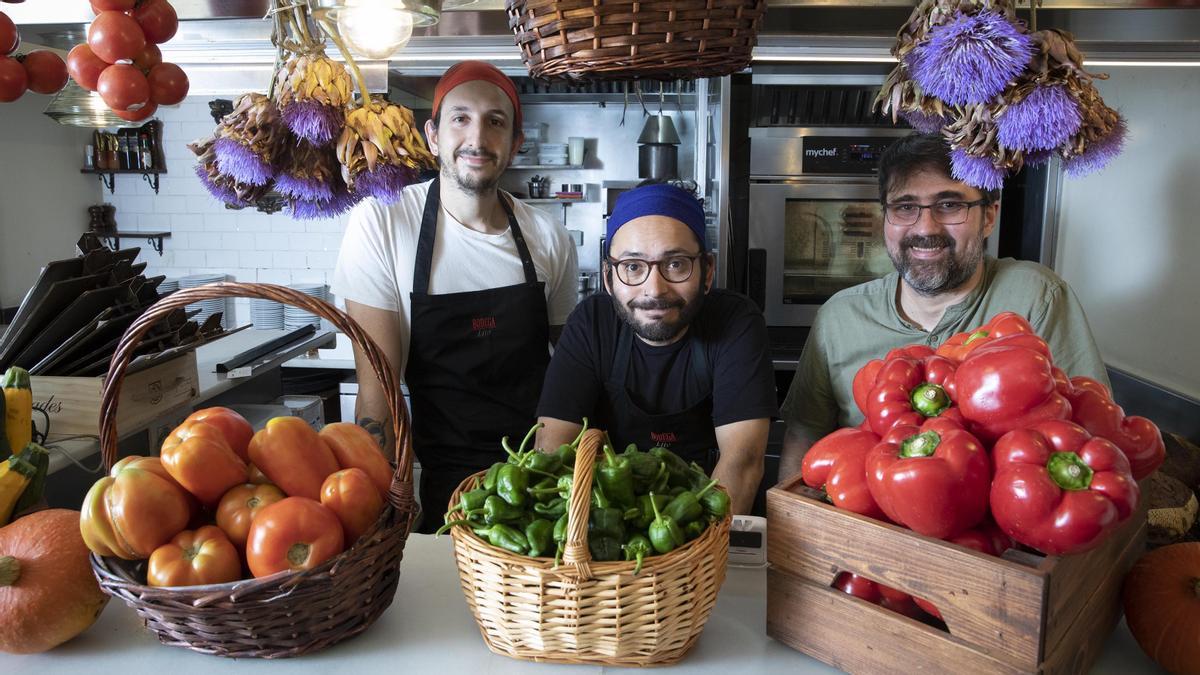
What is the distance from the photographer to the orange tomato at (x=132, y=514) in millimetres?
1085

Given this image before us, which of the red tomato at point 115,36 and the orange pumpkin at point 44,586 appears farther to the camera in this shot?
the red tomato at point 115,36

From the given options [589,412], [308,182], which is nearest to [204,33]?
[308,182]

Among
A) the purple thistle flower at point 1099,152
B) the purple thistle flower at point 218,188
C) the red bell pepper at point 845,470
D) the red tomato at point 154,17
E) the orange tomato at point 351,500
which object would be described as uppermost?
the red tomato at point 154,17

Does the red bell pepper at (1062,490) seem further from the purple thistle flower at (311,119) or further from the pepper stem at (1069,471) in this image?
the purple thistle flower at (311,119)

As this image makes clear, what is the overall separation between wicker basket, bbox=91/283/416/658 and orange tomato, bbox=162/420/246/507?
134mm

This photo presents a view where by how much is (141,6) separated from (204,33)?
0.35m

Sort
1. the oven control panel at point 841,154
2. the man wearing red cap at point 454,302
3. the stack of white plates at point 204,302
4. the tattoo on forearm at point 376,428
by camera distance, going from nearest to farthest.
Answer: the tattoo on forearm at point 376,428 < the man wearing red cap at point 454,302 < the oven control panel at point 841,154 < the stack of white plates at point 204,302

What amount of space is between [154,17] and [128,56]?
8 centimetres

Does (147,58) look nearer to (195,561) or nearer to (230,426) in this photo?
(230,426)

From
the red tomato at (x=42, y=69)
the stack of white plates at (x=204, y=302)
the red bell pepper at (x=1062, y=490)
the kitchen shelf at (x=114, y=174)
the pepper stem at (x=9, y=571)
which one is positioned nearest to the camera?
the red bell pepper at (x=1062, y=490)

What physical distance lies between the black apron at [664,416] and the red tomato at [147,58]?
1.12m

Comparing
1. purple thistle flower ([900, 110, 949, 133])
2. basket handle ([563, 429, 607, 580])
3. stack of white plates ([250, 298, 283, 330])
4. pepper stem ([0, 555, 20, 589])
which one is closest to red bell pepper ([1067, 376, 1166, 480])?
purple thistle flower ([900, 110, 949, 133])

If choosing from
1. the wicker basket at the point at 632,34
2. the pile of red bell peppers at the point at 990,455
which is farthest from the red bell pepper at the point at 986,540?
the wicker basket at the point at 632,34

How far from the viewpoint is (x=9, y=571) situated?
114cm
